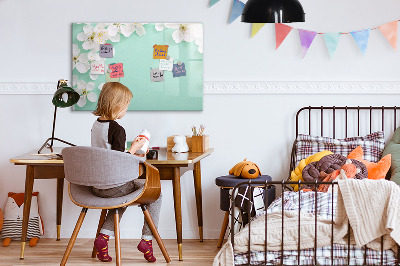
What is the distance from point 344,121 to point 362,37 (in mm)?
600

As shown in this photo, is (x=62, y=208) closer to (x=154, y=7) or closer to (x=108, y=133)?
(x=108, y=133)

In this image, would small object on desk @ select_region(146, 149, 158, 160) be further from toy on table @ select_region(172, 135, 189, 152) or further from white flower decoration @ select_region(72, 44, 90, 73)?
white flower decoration @ select_region(72, 44, 90, 73)

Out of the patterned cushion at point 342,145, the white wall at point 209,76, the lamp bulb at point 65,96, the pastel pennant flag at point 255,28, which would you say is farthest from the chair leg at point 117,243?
the pastel pennant flag at point 255,28

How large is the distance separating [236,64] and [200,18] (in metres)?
0.41

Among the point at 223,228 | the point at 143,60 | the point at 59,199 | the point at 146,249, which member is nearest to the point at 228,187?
the point at 223,228

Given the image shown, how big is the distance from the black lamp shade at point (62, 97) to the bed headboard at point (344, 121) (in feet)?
5.09

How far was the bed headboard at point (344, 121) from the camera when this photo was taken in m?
4.34

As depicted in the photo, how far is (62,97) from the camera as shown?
4.21 m

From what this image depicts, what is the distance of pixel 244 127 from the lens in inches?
173

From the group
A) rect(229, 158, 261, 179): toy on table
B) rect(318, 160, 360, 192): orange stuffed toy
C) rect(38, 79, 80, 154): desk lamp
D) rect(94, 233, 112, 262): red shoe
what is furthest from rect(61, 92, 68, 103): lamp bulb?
rect(318, 160, 360, 192): orange stuffed toy

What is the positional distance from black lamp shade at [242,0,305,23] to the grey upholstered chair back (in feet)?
3.20

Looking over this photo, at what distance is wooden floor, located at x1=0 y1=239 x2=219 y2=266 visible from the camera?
12.2ft

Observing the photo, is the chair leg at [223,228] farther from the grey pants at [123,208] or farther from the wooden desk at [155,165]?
the grey pants at [123,208]

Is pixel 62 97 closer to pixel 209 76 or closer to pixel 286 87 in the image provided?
pixel 209 76
